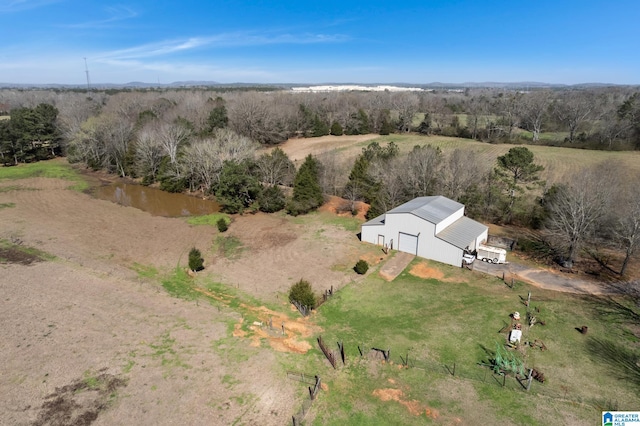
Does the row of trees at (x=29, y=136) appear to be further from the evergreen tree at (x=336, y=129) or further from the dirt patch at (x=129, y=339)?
the evergreen tree at (x=336, y=129)

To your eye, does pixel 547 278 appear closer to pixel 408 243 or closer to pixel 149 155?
pixel 408 243

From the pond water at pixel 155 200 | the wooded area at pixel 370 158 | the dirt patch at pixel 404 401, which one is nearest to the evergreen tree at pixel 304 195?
the wooded area at pixel 370 158

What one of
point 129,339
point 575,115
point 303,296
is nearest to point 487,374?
point 303,296

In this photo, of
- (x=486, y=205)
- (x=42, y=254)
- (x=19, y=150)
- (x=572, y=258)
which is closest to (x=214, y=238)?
(x=42, y=254)

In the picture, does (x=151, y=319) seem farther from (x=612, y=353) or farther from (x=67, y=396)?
(x=612, y=353)

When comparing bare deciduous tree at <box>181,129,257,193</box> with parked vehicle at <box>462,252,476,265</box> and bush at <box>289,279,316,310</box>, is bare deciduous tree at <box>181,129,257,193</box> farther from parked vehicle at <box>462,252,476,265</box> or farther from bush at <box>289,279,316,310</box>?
parked vehicle at <box>462,252,476,265</box>
